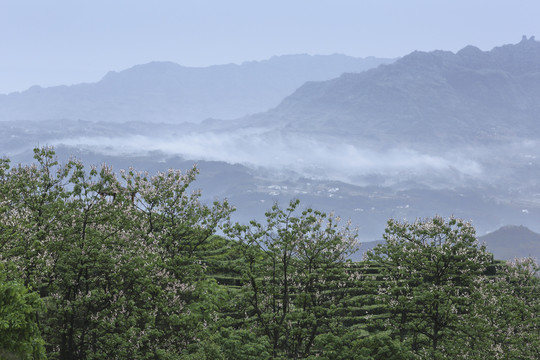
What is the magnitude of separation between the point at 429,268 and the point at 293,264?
30.2ft

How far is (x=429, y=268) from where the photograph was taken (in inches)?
1168

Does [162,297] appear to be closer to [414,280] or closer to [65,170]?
[65,170]

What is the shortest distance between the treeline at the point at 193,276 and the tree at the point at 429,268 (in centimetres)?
9

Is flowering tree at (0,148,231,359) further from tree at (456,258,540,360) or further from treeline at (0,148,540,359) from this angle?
tree at (456,258,540,360)

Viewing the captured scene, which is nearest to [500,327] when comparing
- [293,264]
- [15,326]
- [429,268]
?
[429,268]

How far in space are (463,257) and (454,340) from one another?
5.35m

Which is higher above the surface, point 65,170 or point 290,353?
point 65,170

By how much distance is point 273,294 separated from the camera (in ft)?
86.8

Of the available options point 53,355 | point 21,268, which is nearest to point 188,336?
point 53,355

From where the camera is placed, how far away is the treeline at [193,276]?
75.6 feet

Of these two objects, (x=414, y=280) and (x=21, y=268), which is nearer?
(x=21, y=268)

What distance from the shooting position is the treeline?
75.6ft

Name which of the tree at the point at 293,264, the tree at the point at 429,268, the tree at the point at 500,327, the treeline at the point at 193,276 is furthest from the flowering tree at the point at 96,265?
the tree at the point at 500,327

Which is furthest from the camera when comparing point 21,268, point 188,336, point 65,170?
point 65,170
